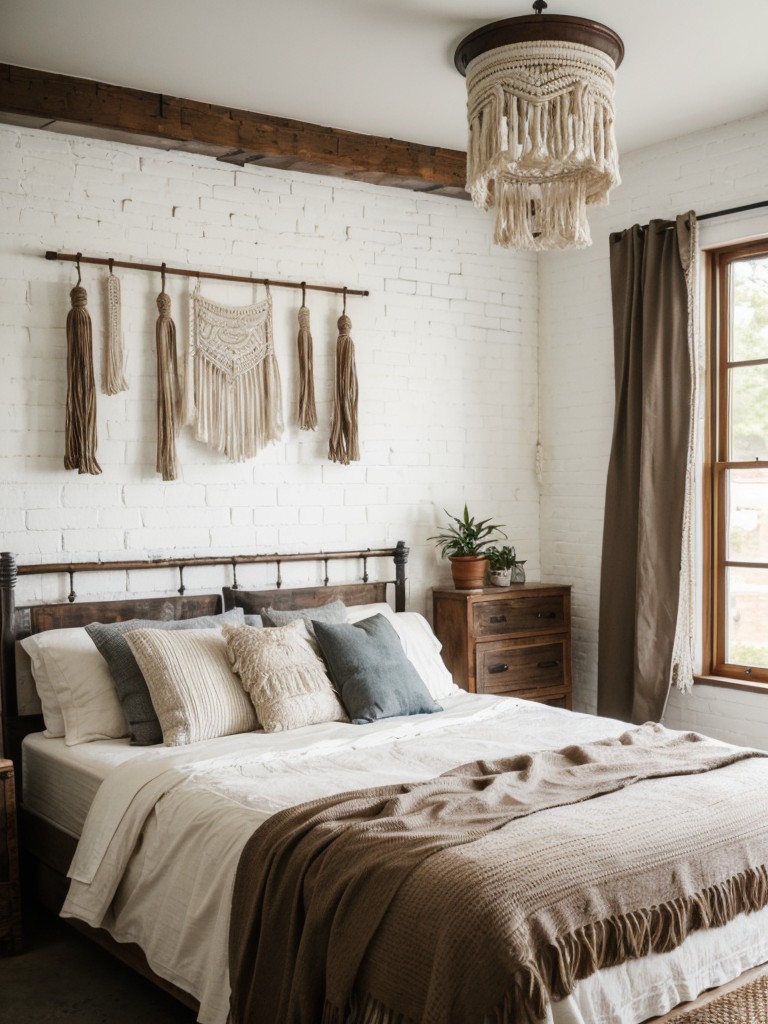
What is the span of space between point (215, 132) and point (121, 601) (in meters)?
1.91

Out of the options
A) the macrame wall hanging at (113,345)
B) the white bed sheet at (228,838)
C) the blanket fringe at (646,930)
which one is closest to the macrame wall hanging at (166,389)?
the macrame wall hanging at (113,345)

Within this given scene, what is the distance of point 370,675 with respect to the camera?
3.72m

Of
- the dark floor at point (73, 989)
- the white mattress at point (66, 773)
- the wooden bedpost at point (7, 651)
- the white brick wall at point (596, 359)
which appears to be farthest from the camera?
the white brick wall at point (596, 359)

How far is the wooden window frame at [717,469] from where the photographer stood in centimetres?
459

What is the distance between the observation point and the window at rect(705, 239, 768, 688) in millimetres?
4492

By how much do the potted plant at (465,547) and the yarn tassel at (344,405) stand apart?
2.19ft

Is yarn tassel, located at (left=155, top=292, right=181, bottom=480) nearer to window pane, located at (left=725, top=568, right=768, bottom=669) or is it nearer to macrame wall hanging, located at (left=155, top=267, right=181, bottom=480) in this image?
macrame wall hanging, located at (left=155, top=267, right=181, bottom=480)

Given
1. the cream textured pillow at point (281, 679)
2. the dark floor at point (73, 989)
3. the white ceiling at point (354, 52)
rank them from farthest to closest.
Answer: the cream textured pillow at point (281, 679)
the white ceiling at point (354, 52)
the dark floor at point (73, 989)

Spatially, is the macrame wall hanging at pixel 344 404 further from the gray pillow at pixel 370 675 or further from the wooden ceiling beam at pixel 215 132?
the gray pillow at pixel 370 675

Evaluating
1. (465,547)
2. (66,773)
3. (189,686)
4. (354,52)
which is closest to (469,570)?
(465,547)

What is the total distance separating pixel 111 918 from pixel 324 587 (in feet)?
6.10

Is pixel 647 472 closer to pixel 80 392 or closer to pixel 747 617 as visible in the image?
pixel 747 617

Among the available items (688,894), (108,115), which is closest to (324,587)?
(108,115)

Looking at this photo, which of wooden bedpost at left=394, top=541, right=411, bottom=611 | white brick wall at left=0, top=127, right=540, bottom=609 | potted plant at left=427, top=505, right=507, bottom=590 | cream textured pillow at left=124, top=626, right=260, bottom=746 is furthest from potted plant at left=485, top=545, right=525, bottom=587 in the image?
cream textured pillow at left=124, top=626, right=260, bottom=746
